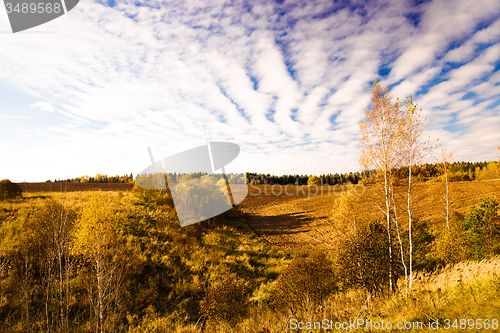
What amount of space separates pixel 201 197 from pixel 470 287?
36.5 m

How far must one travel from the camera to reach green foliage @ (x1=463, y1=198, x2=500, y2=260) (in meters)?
16.9

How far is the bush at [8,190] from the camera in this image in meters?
35.3

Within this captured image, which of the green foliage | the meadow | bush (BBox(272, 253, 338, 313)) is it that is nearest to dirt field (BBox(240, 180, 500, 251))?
the meadow

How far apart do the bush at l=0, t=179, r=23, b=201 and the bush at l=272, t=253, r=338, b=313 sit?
4811cm

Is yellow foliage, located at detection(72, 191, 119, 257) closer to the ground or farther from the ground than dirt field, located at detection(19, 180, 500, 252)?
farther from the ground

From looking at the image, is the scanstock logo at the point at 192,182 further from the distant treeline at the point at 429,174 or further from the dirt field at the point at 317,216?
the distant treeline at the point at 429,174

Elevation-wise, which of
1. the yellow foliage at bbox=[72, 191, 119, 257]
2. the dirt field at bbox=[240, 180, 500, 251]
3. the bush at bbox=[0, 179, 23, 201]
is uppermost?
the bush at bbox=[0, 179, 23, 201]

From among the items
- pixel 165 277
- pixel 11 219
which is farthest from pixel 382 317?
pixel 11 219

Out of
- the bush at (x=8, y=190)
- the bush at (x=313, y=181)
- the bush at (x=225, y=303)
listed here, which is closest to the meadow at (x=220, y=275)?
the bush at (x=225, y=303)

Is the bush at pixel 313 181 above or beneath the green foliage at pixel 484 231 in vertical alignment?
above

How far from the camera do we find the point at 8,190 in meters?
36.0

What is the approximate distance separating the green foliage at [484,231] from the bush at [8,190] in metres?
61.5

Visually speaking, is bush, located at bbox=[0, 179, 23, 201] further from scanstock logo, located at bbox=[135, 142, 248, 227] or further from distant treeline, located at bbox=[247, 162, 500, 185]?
distant treeline, located at bbox=[247, 162, 500, 185]

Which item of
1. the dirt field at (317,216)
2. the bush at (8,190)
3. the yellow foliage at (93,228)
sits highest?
the bush at (8,190)
